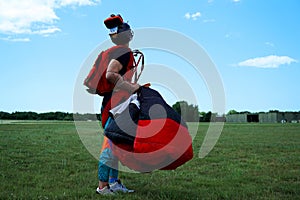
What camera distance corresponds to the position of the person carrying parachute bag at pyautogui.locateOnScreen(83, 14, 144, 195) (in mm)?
3939

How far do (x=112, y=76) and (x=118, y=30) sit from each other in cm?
56

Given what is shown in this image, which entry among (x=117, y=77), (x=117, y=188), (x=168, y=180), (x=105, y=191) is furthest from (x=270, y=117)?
(x=117, y=77)

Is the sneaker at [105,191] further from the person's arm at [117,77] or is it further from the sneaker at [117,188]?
the person's arm at [117,77]

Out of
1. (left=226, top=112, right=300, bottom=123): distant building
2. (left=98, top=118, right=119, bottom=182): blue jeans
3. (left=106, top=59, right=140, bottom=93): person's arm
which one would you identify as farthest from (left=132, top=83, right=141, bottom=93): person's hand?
(left=226, top=112, right=300, bottom=123): distant building

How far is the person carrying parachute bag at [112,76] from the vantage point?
155 inches

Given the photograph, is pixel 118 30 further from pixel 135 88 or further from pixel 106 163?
pixel 106 163

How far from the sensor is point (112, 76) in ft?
12.7

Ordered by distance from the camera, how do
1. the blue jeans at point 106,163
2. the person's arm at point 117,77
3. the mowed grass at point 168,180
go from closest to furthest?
the person's arm at point 117,77
the blue jeans at point 106,163
the mowed grass at point 168,180

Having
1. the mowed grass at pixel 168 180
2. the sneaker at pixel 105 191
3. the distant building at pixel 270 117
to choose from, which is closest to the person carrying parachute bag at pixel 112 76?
the sneaker at pixel 105 191

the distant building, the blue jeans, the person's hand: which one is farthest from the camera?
the distant building

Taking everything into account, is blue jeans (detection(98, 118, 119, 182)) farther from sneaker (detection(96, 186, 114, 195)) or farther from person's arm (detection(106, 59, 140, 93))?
person's arm (detection(106, 59, 140, 93))

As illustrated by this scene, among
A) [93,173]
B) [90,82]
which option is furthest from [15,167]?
[90,82]

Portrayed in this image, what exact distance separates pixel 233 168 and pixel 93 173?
99.1 inches

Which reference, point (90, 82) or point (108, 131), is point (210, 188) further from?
point (90, 82)
